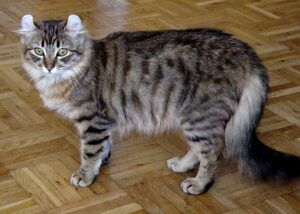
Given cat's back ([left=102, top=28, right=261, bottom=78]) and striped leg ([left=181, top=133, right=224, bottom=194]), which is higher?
cat's back ([left=102, top=28, right=261, bottom=78])

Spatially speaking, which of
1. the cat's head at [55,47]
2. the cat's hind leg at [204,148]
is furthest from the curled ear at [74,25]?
the cat's hind leg at [204,148]

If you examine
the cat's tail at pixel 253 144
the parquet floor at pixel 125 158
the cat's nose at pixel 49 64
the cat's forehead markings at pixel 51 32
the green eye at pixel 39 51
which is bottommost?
the parquet floor at pixel 125 158

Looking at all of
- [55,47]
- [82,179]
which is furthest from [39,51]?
[82,179]

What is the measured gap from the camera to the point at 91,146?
6.86ft

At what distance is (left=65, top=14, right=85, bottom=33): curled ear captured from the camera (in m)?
2.03

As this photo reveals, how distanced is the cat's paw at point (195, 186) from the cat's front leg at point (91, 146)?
0.32m

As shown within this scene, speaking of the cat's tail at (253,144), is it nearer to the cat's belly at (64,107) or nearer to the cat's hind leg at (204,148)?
the cat's hind leg at (204,148)

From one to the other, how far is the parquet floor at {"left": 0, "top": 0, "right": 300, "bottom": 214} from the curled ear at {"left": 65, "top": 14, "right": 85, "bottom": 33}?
0.52 m

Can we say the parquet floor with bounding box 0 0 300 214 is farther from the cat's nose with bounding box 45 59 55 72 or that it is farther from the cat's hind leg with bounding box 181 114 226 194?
the cat's nose with bounding box 45 59 55 72

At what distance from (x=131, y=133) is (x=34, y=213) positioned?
608mm

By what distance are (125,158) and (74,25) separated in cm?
57

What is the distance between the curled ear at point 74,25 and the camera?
2033 mm

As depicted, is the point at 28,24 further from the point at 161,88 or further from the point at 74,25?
the point at 161,88

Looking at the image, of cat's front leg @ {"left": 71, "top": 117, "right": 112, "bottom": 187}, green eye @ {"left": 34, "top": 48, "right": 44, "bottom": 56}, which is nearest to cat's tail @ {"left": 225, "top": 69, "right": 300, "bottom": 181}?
cat's front leg @ {"left": 71, "top": 117, "right": 112, "bottom": 187}
